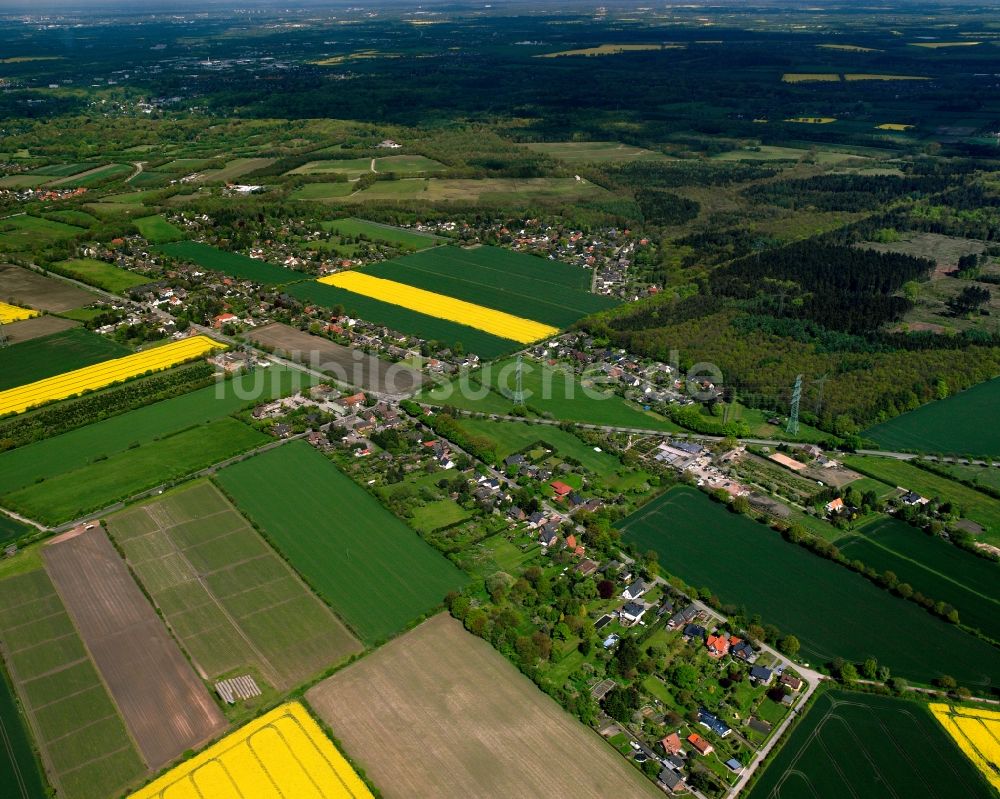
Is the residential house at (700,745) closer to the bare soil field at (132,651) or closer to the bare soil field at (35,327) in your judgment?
the bare soil field at (132,651)

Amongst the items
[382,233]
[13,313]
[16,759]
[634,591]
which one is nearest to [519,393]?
[634,591]

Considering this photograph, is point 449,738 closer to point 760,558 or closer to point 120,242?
point 760,558

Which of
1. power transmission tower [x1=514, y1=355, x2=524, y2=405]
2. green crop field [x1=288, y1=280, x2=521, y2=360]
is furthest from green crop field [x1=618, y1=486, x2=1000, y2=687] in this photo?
green crop field [x1=288, y1=280, x2=521, y2=360]

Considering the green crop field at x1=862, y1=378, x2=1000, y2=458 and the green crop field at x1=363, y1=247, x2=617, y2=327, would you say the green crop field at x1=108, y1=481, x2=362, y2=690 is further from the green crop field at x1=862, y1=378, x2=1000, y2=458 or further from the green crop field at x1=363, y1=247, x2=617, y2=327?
the green crop field at x1=862, y1=378, x2=1000, y2=458

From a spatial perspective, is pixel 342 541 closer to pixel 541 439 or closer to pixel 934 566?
pixel 541 439

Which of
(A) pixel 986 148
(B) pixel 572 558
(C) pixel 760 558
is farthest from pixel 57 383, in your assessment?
(A) pixel 986 148
